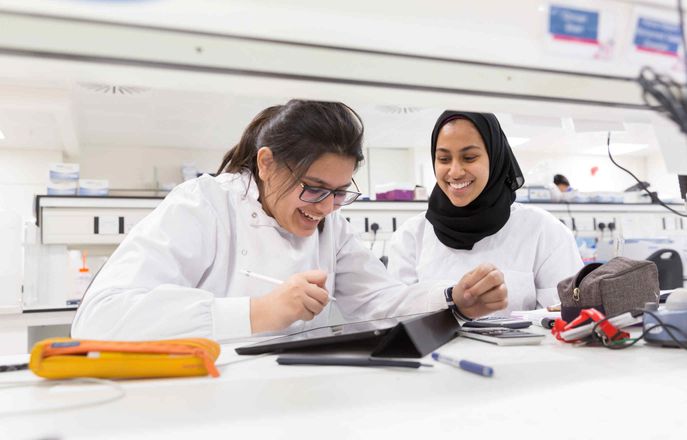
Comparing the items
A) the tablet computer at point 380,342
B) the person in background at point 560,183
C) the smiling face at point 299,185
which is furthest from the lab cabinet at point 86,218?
the person in background at point 560,183

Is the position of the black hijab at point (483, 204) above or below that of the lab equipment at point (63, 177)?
below

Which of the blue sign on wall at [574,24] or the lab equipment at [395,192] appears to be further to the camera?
the lab equipment at [395,192]

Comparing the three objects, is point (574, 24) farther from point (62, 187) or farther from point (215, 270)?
point (62, 187)

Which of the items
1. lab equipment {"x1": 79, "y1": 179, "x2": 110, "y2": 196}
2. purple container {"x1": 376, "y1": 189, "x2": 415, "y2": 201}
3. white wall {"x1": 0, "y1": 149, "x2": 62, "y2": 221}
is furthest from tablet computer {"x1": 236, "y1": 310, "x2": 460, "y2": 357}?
white wall {"x1": 0, "y1": 149, "x2": 62, "y2": 221}

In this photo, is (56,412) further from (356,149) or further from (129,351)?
(356,149)

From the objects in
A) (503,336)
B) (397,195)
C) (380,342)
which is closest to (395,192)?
(397,195)

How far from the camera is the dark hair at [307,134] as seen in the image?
3.97 feet

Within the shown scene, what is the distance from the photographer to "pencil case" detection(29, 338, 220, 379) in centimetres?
67

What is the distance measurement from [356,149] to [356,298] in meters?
0.44

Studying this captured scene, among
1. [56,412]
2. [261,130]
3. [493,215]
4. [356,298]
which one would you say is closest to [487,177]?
[493,215]

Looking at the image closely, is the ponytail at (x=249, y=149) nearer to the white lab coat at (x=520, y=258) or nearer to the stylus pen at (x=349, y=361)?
the stylus pen at (x=349, y=361)

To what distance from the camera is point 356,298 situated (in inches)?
58.6

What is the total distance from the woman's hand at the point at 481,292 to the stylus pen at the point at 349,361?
424 millimetres

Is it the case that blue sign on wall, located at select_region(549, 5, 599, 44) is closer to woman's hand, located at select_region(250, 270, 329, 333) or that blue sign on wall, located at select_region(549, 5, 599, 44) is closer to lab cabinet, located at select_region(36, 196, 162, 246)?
woman's hand, located at select_region(250, 270, 329, 333)
